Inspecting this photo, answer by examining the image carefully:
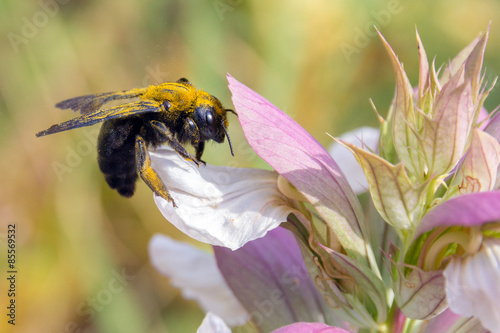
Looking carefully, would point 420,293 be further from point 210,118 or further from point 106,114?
point 106,114

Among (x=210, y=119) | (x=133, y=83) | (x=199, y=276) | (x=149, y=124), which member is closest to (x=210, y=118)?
(x=210, y=119)

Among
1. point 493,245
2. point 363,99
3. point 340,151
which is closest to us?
point 493,245

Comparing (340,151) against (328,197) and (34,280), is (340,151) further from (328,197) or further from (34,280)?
(34,280)

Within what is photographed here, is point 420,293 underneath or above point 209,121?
underneath

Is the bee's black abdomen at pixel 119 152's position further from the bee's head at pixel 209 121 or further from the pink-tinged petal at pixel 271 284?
the pink-tinged petal at pixel 271 284

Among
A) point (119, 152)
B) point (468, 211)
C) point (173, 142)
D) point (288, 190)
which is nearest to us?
point (468, 211)

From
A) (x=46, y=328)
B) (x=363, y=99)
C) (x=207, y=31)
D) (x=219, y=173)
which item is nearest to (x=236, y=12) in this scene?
(x=207, y=31)

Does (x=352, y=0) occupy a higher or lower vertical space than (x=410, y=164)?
higher
